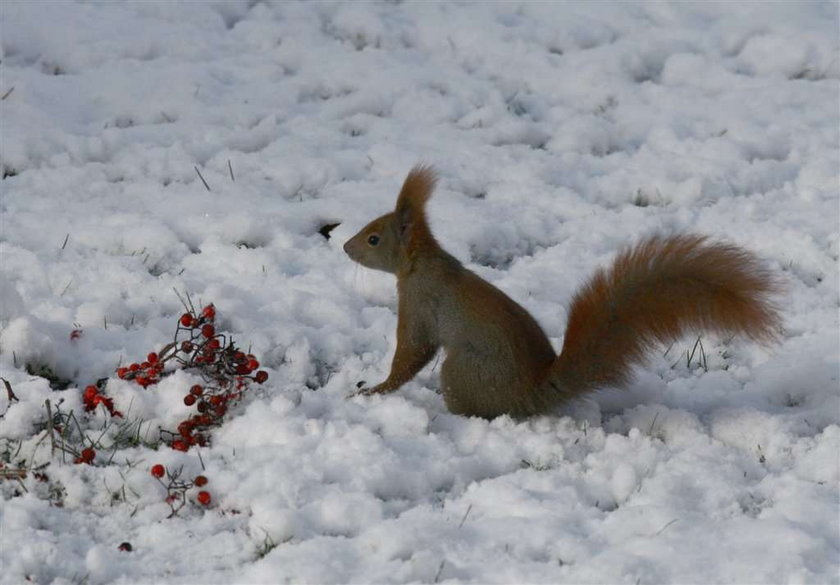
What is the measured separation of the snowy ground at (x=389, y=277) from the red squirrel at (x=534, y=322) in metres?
0.11

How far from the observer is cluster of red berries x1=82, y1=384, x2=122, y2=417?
9.57 ft

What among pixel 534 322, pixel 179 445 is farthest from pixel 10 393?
pixel 534 322

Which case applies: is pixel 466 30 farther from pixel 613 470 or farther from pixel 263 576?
pixel 263 576

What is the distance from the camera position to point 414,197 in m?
3.18

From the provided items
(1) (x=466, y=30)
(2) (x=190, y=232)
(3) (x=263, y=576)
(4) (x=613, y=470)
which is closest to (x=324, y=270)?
(2) (x=190, y=232)

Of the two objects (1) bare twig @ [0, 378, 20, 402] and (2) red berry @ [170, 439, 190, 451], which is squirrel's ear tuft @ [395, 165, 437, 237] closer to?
(2) red berry @ [170, 439, 190, 451]

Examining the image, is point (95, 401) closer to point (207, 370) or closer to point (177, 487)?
point (207, 370)

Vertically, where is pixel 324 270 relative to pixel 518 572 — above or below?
below

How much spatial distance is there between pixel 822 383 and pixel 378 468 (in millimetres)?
1349

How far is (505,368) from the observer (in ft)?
9.86

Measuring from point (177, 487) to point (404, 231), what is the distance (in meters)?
0.97

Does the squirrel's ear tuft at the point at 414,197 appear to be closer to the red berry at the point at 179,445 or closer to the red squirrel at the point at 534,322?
the red squirrel at the point at 534,322

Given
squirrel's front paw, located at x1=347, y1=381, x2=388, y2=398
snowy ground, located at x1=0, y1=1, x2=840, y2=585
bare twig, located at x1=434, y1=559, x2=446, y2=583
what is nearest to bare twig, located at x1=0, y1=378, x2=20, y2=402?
snowy ground, located at x1=0, y1=1, x2=840, y2=585

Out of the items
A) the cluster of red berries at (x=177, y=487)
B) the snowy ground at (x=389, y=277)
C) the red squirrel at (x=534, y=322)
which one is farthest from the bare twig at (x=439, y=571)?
the red squirrel at (x=534, y=322)
